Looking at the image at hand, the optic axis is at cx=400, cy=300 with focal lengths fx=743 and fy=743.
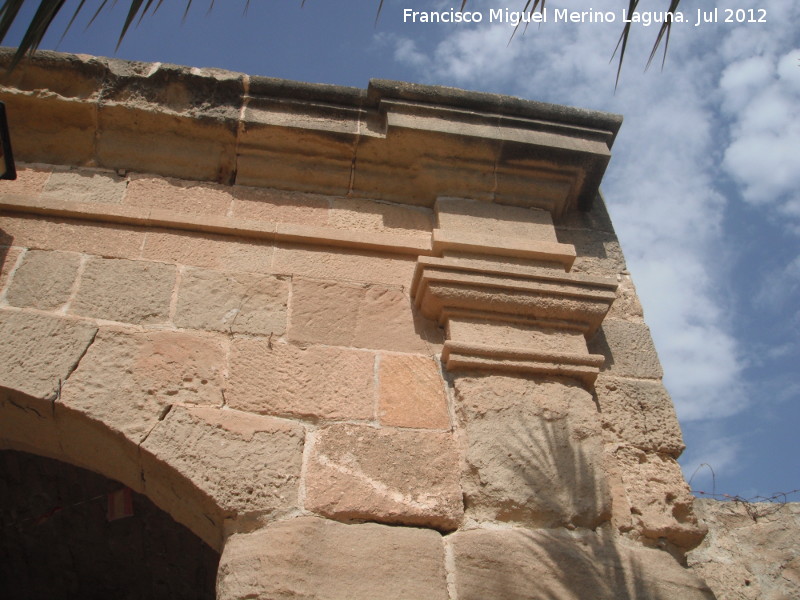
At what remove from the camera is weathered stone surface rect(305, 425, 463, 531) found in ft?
7.45

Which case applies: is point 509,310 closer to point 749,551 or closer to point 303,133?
point 303,133

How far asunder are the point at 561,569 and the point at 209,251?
178 centimetres

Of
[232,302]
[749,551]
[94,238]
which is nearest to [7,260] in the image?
[94,238]

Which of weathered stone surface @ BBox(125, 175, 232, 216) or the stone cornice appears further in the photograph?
the stone cornice

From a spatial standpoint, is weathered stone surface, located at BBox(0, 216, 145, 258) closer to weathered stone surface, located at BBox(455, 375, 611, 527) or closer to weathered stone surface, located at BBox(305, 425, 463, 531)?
weathered stone surface, located at BBox(305, 425, 463, 531)

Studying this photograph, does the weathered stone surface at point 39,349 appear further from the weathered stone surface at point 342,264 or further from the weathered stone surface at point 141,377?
the weathered stone surface at point 342,264

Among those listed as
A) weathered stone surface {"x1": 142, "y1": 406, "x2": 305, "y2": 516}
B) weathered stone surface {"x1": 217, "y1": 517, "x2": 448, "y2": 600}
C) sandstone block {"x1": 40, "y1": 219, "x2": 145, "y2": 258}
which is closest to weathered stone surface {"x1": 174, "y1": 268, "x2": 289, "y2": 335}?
sandstone block {"x1": 40, "y1": 219, "x2": 145, "y2": 258}

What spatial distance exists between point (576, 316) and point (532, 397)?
44 cm

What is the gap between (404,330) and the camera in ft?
9.38

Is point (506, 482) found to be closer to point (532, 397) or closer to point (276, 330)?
point (532, 397)

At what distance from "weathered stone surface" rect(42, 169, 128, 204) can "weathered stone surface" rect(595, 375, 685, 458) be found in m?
2.16

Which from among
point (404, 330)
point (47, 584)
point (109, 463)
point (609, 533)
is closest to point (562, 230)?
point (404, 330)

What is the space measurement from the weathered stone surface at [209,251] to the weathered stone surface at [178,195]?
0.20 meters

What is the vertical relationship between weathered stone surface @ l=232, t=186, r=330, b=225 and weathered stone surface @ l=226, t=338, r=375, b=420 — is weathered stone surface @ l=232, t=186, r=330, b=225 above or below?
above
